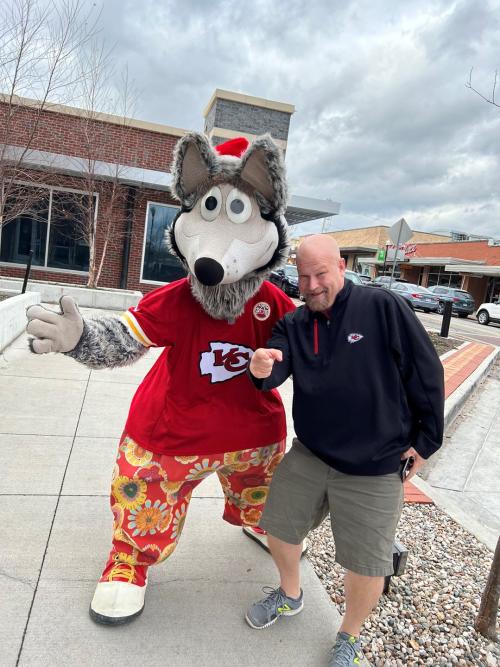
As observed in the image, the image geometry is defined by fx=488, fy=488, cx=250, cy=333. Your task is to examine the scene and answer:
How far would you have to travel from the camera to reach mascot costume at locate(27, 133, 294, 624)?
1.98m

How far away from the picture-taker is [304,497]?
197cm

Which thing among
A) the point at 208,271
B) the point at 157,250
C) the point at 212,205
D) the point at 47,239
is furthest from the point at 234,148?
the point at 47,239

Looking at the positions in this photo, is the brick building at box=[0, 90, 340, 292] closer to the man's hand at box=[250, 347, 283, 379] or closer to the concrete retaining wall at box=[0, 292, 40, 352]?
the concrete retaining wall at box=[0, 292, 40, 352]

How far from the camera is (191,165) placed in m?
2.06

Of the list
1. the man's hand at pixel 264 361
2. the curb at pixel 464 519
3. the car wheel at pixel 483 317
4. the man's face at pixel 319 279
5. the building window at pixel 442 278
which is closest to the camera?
the man's hand at pixel 264 361

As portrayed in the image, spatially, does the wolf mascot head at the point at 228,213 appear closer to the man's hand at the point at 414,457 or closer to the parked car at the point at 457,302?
the man's hand at the point at 414,457

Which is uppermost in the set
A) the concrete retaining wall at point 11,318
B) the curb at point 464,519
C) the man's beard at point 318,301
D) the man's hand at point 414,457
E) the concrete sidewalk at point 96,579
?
the man's beard at point 318,301

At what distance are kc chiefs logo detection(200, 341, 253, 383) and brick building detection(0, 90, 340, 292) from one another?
9431mm

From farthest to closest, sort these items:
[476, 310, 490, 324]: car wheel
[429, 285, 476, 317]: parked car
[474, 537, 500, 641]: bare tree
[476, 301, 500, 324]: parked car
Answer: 1. [429, 285, 476, 317]: parked car
2. [476, 310, 490, 324]: car wheel
3. [476, 301, 500, 324]: parked car
4. [474, 537, 500, 641]: bare tree

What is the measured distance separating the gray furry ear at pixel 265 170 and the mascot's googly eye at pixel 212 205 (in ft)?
0.42

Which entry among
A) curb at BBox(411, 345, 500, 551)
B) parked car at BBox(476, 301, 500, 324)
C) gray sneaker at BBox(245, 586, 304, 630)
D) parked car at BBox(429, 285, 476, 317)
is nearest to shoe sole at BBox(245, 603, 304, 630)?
gray sneaker at BBox(245, 586, 304, 630)

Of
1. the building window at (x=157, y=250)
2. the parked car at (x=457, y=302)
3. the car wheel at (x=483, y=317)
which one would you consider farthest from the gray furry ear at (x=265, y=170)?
the parked car at (x=457, y=302)

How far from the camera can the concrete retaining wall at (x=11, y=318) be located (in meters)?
5.95

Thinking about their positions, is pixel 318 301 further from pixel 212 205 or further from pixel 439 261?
pixel 439 261
